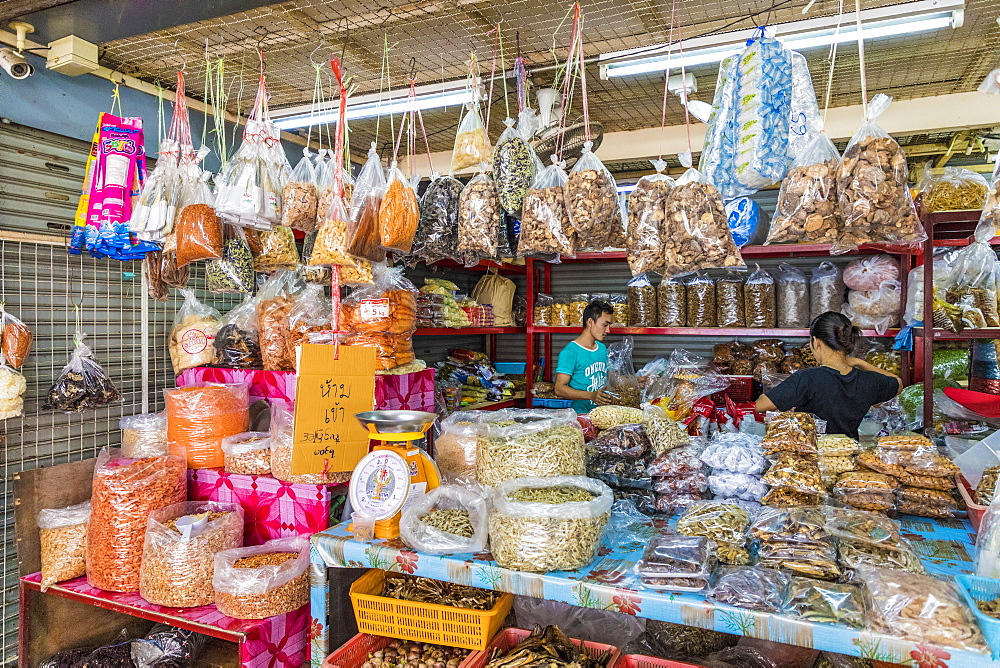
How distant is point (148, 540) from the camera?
2.03 m

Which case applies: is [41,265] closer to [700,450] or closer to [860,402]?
[700,450]

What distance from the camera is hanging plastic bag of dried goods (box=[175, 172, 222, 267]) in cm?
246

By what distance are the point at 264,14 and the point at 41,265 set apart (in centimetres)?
155

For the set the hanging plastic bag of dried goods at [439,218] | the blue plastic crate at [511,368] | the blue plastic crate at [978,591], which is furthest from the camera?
the blue plastic crate at [511,368]

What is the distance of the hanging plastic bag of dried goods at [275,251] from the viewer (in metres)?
2.79

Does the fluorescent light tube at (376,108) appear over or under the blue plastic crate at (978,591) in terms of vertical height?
over

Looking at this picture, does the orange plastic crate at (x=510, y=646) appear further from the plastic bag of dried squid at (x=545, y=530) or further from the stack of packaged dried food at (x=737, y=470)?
the stack of packaged dried food at (x=737, y=470)

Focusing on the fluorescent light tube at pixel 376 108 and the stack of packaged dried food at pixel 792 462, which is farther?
A: the fluorescent light tube at pixel 376 108

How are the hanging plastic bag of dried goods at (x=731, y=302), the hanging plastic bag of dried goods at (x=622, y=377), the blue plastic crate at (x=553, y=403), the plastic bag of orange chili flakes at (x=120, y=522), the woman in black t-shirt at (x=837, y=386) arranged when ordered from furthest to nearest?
1. the blue plastic crate at (x=553, y=403)
2. the hanging plastic bag of dried goods at (x=731, y=302)
3. the hanging plastic bag of dried goods at (x=622, y=377)
4. the woman in black t-shirt at (x=837, y=386)
5. the plastic bag of orange chili flakes at (x=120, y=522)

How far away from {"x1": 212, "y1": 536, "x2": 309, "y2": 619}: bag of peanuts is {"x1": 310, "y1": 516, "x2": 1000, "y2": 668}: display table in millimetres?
214

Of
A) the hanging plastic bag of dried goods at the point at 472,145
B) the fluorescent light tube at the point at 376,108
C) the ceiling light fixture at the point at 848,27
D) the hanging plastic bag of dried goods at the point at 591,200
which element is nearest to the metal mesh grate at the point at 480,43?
the ceiling light fixture at the point at 848,27

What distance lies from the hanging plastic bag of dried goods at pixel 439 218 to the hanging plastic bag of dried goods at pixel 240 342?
34.1 inches

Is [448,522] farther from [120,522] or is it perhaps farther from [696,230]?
[120,522]

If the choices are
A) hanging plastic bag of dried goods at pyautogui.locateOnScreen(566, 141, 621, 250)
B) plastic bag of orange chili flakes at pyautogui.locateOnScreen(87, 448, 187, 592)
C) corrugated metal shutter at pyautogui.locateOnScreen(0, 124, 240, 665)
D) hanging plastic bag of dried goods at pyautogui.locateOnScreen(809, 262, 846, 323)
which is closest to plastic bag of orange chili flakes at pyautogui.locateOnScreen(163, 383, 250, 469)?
plastic bag of orange chili flakes at pyautogui.locateOnScreen(87, 448, 187, 592)
